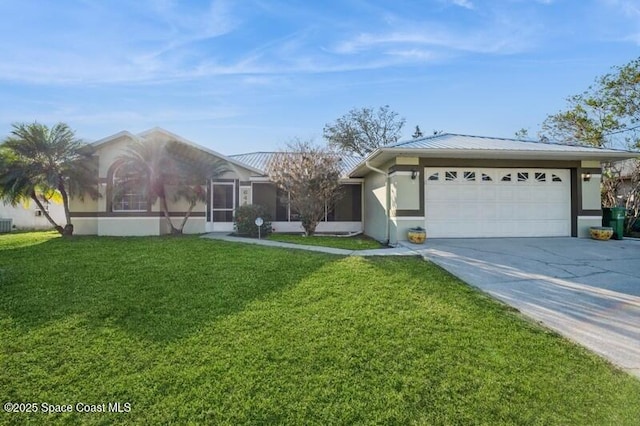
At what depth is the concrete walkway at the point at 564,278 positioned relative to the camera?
4.12 m

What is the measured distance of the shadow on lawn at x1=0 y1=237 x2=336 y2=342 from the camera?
4.48 metres

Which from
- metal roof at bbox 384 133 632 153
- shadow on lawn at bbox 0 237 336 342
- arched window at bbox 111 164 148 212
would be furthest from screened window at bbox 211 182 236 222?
metal roof at bbox 384 133 632 153

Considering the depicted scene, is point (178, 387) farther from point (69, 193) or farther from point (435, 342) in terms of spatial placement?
point (69, 193)

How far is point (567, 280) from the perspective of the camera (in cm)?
621

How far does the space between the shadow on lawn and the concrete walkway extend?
8.00 ft

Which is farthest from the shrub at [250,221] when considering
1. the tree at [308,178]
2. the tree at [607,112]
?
the tree at [607,112]

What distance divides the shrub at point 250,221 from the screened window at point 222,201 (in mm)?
1553

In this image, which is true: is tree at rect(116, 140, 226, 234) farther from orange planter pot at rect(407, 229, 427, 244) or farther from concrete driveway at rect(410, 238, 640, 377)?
concrete driveway at rect(410, 238, 640, 377)

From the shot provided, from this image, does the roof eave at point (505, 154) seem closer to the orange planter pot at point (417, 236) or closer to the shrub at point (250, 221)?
the orange planter pot at point (417, 236)

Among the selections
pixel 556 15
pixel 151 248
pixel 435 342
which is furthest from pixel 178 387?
pixel 556 15

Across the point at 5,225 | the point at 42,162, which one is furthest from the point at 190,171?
the point at 5,225

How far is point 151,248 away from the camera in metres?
9.45

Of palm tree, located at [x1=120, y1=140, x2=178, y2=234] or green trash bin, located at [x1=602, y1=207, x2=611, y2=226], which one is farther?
palm tree, located at [x1=120, y1=140, x2=178, y2=234]

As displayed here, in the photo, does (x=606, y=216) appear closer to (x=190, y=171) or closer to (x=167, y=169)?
(x=190, y=171)
